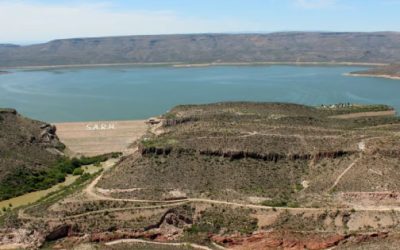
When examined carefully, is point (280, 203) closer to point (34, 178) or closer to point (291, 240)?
point (291, 240)

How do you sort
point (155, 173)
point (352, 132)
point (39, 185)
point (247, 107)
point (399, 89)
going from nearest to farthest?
point (155, 173) < point (352, 132) < point (39, 185) < point (247, 107) < point (399, 89)

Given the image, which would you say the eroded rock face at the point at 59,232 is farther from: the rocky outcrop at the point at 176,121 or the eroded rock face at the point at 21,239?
the rocky outcrop at the point at 176,121

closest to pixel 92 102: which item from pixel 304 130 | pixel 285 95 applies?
pixel 285 95

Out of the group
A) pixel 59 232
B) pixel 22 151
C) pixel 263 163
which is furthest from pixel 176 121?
pixel 59 232

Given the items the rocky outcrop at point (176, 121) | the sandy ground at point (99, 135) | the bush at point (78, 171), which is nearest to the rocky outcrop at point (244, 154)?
the bush at point (78, 171)

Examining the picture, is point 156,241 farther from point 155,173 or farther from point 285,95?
point 285,95

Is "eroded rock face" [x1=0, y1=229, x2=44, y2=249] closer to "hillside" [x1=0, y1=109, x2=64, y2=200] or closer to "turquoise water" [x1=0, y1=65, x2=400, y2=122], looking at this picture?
"hillside" [x1=0, y1=109, x2=64, y2=200]
